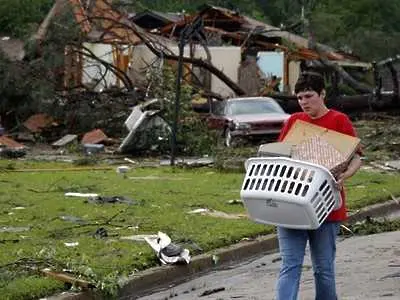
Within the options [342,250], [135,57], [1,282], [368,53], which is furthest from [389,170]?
[368,53]

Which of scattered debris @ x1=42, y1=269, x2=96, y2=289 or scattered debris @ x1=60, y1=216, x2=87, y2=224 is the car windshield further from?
scattered debris @ x1=42, y1=269, x2=96, y2=289

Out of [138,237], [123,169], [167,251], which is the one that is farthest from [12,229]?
[123,169]

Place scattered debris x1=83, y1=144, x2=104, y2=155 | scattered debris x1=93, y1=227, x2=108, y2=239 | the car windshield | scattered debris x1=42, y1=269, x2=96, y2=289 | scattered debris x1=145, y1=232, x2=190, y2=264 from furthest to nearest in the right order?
the car windshield, scattered debris x1=83, y1=144, x2=104, y2=155, scattered debris x1=93, y1=227, x2=108, y2=239, scattered debris x1=145, y1=232, x2=190, y2=264, scattered debris x1=42, y1=269, x2=96, y2=289

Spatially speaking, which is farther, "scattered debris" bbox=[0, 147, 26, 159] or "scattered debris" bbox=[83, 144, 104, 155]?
"scattered debris" bbox=[83, 144, 104, 155]

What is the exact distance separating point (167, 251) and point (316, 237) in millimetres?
3466

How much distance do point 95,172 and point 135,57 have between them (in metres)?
15.1

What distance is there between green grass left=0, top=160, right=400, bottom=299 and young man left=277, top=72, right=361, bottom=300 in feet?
7.87

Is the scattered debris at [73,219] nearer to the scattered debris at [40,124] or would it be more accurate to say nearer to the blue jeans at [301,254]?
the blue jeans at [301,254]

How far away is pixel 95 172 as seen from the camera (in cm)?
1883

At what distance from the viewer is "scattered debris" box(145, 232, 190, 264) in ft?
30.7

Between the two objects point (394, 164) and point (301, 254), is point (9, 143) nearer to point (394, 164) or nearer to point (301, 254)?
point (394, 164)

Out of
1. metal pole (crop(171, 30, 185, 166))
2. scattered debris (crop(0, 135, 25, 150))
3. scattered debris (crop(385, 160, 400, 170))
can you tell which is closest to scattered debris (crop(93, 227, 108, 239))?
metal pole (crop(171, 30, 185, 166))

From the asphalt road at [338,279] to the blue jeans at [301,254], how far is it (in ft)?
4.95

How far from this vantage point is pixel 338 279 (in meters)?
8.68
